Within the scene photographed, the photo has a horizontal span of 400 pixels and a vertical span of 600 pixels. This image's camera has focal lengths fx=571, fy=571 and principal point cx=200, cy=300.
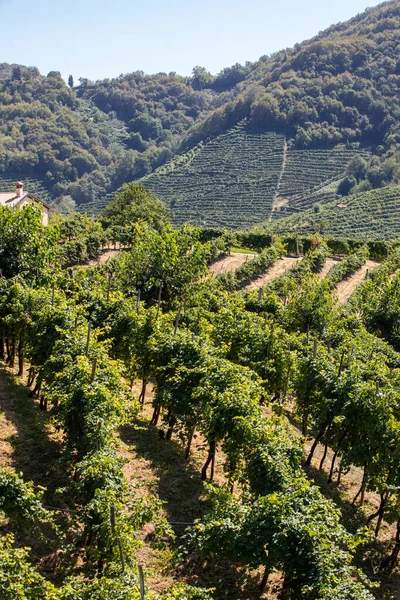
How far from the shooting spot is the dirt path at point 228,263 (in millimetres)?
38312

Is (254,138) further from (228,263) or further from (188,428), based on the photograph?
(188,428)

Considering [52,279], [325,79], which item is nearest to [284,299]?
[52,279]

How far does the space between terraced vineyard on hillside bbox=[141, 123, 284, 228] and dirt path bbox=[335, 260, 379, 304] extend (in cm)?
4734

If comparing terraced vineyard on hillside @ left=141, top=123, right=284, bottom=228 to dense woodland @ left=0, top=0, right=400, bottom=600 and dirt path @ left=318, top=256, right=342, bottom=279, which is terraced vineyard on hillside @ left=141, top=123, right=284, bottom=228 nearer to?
dirt path @ left=318, top=256, right=342, bottom=279

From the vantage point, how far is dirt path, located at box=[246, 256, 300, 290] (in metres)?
35.9

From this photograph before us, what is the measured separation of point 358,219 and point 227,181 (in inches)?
1386

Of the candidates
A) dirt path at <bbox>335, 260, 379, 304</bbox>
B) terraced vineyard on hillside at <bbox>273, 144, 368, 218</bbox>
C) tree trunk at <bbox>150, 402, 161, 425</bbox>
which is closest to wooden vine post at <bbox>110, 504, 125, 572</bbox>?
tree trunk at <bbox>150, 402, 161, 425</bbox>

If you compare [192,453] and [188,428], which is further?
[192,453]

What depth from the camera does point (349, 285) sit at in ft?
126

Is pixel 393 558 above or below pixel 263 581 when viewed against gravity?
below

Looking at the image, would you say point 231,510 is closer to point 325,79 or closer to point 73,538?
point 73,538

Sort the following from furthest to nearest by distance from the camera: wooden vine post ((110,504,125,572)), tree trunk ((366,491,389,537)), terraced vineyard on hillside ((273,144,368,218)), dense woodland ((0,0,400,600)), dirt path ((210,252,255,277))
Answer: terraced vineyard on hillside ((273,144,368,218)), dirt path ((210,252,255,277)), tree trunk ((366,491,389,537)), dense woodland ((0,0,400,600)), wooden vine post ((110,504,125,572))

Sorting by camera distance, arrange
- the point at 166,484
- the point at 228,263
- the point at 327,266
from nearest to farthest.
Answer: the point at 166,484 < the point at 228,263 < the point at 327,266

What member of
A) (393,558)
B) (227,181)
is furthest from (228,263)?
(227,181)
